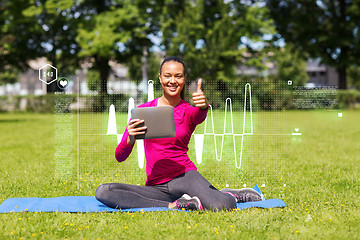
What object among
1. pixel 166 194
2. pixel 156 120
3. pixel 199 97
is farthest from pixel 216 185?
pixel 199 97

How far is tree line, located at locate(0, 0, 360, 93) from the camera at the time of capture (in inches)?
1211

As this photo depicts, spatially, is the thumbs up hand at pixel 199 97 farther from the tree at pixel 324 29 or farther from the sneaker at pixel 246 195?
the tree at pixel 324 29

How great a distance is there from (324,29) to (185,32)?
51.8 ft

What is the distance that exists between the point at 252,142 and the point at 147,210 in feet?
24.4

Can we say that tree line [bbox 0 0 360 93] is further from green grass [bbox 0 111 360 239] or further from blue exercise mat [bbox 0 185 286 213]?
blue exercise mat [bbox 0 185 286 213]

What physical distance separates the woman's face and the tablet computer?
0.36 m

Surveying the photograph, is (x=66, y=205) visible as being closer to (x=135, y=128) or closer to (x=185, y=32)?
(x=135, y=128)

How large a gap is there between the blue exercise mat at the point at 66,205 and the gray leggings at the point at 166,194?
0.09 m

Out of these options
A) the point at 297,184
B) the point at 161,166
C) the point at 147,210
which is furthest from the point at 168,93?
the point at 297,184

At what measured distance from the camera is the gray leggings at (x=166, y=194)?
4.67 m

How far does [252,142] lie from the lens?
38.3 ft

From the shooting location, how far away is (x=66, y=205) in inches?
197

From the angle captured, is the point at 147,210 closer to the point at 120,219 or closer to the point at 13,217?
the point at 120,219

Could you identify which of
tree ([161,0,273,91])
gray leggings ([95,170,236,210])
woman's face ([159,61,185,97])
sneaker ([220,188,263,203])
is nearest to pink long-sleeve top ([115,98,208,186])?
gray leggings ([95,170,236,210])
